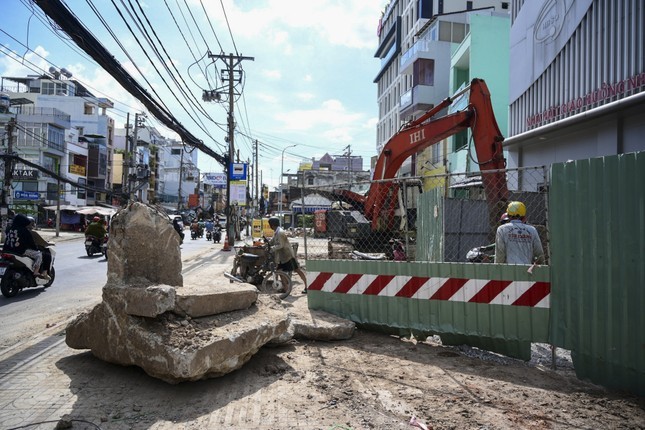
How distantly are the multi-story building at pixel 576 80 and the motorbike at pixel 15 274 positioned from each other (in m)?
12.9

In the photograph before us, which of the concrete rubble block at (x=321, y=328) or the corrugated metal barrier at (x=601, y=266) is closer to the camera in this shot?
the corrugated metal barrier at (x=601, y=266)

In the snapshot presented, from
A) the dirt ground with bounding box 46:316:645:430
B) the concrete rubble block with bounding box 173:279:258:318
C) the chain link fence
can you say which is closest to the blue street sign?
the chain link fence

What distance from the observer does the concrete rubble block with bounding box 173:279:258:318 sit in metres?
4.42

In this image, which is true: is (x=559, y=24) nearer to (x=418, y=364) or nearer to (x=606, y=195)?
(x=606, y=195)

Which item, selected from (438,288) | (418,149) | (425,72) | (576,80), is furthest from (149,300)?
(425,72)

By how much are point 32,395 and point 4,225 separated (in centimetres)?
2358

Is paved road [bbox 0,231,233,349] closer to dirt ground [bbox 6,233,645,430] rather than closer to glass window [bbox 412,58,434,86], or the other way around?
dirt ground [bbox 6,233,645,430]

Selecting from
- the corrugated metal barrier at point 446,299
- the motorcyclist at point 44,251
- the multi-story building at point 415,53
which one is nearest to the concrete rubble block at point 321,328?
the corrugated metal barrier at point 446,299

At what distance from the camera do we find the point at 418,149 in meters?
11.2

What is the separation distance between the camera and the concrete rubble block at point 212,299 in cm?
442

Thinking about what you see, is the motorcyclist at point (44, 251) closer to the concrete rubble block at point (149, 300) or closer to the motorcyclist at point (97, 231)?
the concrete rubble block at point (149, 300)

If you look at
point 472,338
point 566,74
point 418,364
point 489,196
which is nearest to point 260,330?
point 418,364

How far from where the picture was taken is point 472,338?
5211mm

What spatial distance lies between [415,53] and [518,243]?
30579 millimetres
